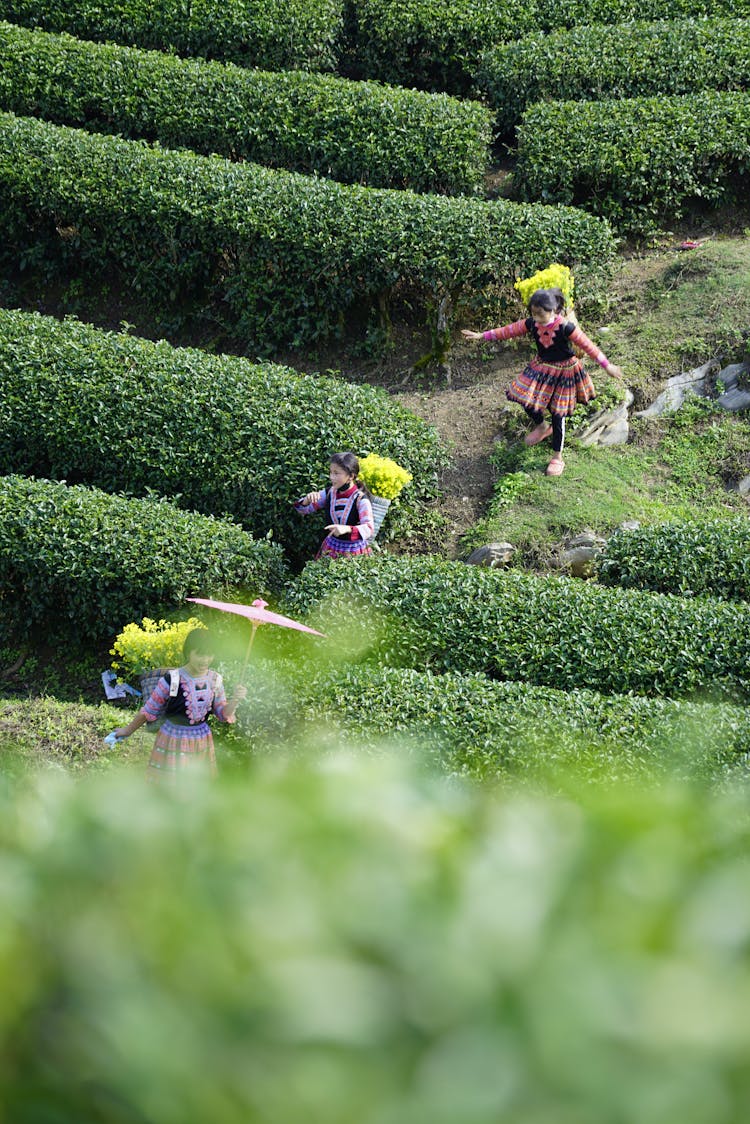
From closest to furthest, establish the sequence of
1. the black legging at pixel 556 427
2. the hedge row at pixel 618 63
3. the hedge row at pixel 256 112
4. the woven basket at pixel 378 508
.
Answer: the woven basket at pixel 378 508 → the black legging at pixel 556 427 → the hedge row at pixel 256 112 → the hedge row at pixel 618 63

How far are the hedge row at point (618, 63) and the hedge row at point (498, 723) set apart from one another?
26.1 feet

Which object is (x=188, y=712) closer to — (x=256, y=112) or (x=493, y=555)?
(x=493, y=555)

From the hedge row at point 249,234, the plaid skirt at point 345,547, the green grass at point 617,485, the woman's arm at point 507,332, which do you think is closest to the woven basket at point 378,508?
the plaid skirt at point 345,547

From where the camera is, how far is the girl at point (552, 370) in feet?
28.1

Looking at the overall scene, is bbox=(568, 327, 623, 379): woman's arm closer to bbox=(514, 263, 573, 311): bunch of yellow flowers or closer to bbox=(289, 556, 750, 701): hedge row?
bbox=(514, 263, 573, 311): bunch of yellow flowers

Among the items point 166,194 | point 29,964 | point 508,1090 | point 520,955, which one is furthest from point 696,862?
point 166,194

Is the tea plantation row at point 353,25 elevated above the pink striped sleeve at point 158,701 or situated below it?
above

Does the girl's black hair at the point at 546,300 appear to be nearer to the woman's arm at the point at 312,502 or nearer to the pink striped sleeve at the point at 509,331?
the pink striped sleeve at the point at 509,331

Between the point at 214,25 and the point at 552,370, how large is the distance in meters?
6.95

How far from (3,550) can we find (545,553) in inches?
142

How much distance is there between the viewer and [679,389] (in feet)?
32.0

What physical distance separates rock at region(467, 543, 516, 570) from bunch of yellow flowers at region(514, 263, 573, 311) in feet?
6.95

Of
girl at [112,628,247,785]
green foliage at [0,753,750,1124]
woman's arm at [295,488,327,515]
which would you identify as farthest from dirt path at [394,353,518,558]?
green foliage at [0,753,750,1124]

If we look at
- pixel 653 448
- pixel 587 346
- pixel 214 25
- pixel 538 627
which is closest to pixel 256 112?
pixel 214 25
